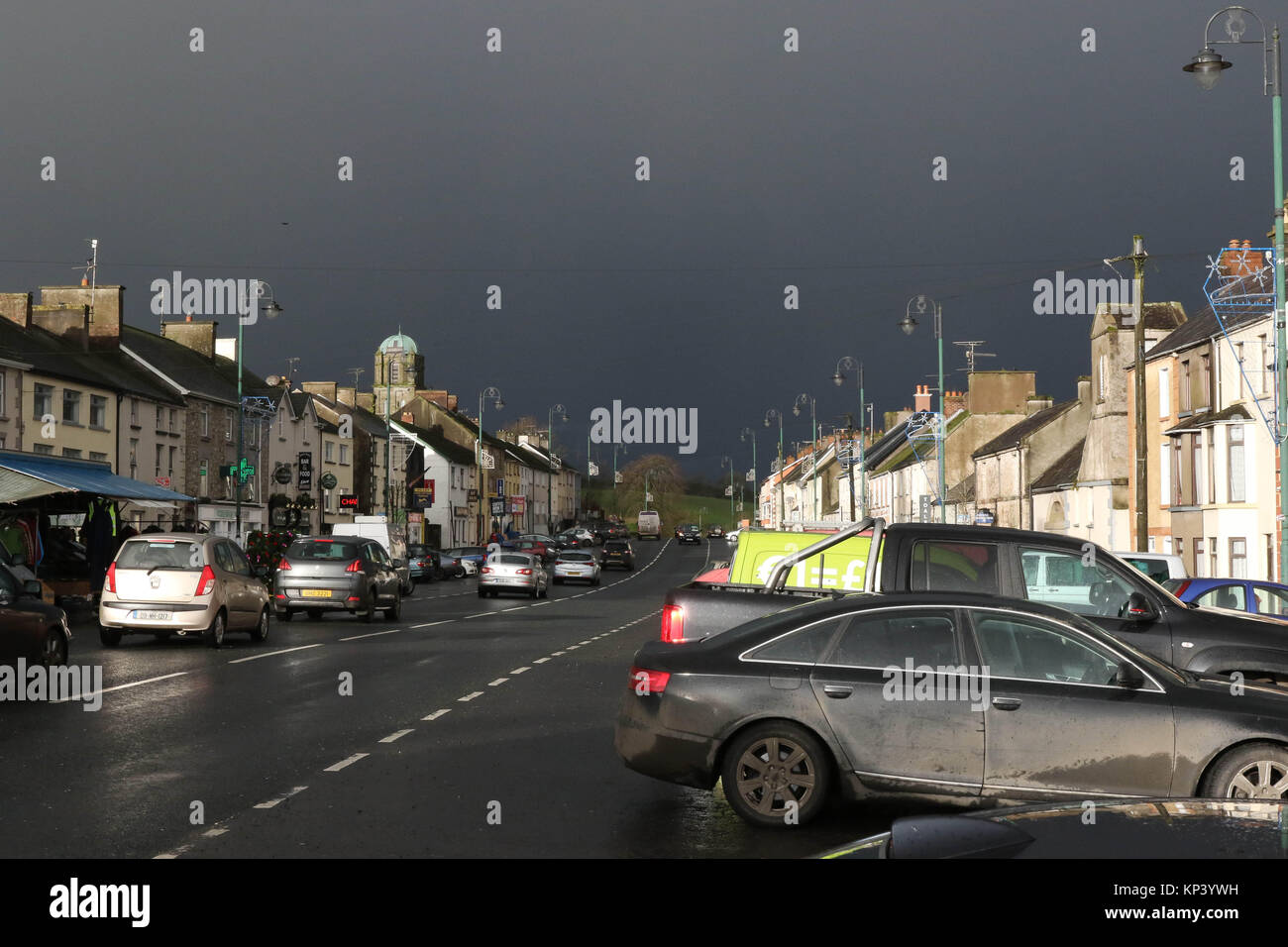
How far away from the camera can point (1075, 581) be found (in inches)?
410

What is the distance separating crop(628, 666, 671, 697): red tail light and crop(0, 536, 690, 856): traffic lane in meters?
2.61

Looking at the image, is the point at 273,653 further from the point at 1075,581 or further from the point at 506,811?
the point at 1075,581

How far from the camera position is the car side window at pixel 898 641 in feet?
26.6

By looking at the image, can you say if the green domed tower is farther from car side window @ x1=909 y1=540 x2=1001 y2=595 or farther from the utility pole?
car side window @ x1=909 y1=540 x2=1001 y2=595

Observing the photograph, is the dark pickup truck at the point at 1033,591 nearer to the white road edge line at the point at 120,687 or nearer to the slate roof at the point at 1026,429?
the white road edge line at the point at 120,687

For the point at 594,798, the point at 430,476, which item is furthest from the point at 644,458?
the point at 594,798

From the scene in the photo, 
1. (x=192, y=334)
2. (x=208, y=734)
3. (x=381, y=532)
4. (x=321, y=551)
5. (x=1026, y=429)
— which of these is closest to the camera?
(x=208, y=734)

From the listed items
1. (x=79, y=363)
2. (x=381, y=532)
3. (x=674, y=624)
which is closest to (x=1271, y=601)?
(x=674, y=624)

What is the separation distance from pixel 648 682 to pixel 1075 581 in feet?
13.0

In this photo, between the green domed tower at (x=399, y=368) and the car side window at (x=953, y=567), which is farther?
the green domed tower at (x=399, y=368)

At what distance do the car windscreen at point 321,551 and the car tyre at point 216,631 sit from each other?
23.7ft

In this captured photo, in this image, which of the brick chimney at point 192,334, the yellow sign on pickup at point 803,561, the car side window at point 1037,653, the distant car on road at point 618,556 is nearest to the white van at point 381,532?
the brick chimney at point 192,334

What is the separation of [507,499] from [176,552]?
100296 millimetres
